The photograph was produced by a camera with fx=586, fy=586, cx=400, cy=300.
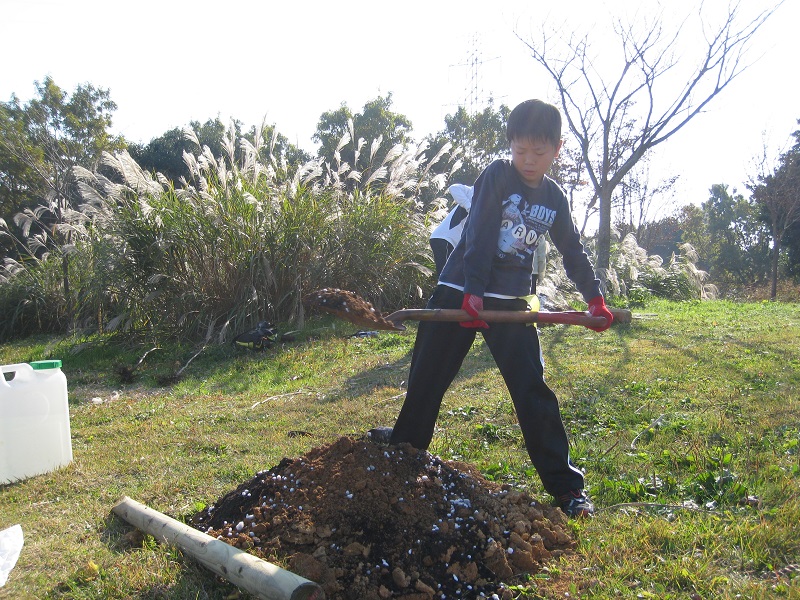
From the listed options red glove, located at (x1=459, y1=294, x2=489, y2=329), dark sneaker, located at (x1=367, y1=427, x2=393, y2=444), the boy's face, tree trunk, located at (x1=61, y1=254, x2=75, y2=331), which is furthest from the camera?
tree trunk, located at (x1=61, y1=254, x2=75, y2=331)

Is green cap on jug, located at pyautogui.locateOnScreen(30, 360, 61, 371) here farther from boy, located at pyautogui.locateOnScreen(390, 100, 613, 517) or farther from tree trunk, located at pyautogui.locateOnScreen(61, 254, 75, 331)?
tree trunk, located at pyautogui.locateOnScreen(61, 254, 75, 331)

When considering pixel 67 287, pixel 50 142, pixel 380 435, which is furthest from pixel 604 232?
pixel 50 142

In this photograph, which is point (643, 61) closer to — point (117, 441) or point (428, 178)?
point (428, 178)

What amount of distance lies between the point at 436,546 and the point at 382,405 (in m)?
2.48

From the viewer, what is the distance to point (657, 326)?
8.43 meters

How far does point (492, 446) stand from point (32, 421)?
2.72 meters

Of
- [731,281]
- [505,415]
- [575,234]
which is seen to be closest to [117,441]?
[505,415]

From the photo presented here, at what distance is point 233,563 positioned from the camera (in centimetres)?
195

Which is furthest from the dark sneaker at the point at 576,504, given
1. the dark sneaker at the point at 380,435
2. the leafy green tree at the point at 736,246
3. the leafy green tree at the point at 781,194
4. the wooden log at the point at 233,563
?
the leafy green tree at the point at 736,246

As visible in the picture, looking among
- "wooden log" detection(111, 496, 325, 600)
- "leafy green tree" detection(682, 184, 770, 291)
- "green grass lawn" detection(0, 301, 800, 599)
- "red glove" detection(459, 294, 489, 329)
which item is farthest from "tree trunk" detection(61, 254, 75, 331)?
"leafy green tree" detection(682, 184, 770, 291)

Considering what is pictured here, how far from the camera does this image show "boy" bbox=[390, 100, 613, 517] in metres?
2.59

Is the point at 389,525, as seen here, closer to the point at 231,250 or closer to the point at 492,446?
the point at 492,446

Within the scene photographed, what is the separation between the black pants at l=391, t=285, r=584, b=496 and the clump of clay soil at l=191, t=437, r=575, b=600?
0.57 feet

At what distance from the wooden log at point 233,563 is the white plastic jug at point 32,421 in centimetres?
133
